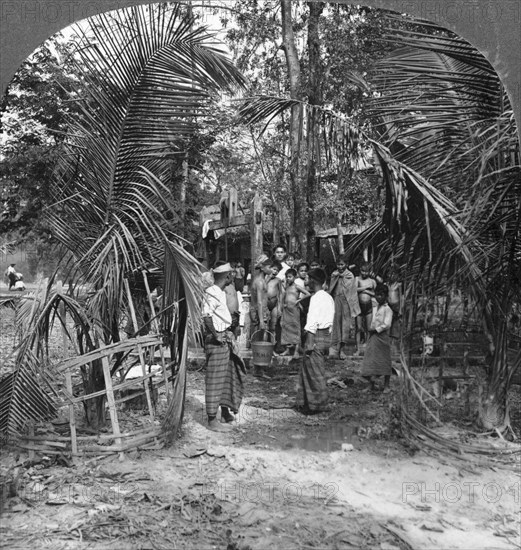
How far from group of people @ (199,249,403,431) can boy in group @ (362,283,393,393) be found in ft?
0.04

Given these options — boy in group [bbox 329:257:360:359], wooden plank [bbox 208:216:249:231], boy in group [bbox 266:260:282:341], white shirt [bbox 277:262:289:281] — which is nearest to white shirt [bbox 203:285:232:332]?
boy in group [bbox 266:260:282:341]

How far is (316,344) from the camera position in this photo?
726cm

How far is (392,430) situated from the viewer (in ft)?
20.4

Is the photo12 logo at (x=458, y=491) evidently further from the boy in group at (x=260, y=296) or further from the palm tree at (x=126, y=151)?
the boy in group at (x=260, y=296)

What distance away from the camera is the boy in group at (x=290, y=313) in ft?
33.0

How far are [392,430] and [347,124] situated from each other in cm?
300

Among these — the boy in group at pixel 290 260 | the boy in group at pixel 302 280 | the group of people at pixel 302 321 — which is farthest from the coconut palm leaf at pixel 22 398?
the boy in group at pixel 290 260

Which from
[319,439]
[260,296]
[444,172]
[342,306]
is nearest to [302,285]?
[260,296]

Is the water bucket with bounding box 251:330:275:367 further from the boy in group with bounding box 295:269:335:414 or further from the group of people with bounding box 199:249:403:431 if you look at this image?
the boy in group with bounding box 295:269:335:414

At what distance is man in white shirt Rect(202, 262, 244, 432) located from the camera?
6617mm

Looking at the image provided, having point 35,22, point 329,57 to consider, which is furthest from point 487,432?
A: point 329,57

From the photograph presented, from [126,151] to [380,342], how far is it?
167 inches

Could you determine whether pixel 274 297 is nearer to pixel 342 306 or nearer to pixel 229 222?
pixel 342 306

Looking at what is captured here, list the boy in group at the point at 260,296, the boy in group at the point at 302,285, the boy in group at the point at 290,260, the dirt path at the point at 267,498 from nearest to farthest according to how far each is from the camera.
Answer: the dirt path at the point at 267,498, the boy in group at the point at 302,285, the boy in group at the point at 260,296, the boy in group at the point at 290,260
